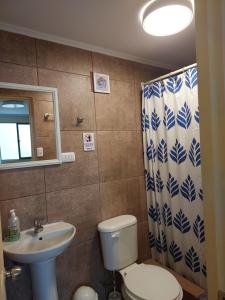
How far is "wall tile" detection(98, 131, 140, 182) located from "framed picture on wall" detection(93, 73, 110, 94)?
0.39 metres

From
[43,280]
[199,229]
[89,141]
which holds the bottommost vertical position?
[43,280]

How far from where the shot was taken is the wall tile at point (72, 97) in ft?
5.74

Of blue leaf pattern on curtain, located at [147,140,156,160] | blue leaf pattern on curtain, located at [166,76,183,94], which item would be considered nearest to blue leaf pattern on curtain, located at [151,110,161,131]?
blue leaf pattern on curtain, located at [147,140,156,160]

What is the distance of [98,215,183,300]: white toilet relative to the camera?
1.54 m

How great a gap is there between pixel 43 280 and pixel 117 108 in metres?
1.54

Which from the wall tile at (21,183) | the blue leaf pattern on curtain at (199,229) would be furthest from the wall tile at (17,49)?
the blue leaf pattern on curtain at (199,229)

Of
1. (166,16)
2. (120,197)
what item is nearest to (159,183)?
(120,197)

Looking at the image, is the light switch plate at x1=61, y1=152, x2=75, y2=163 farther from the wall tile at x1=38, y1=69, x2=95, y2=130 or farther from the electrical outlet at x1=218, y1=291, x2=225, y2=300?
the electrical outlet at x1=218, y1=291, x2=225, y2=300

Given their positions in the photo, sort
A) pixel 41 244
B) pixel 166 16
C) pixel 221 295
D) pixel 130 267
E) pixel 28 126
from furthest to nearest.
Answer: pixel 130 267
pixel 28 126
pixel 41 244
pixel 166 16
pixel 221 295

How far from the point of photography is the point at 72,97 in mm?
1847

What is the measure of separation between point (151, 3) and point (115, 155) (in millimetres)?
1240

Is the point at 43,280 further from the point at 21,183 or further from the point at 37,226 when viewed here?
the point at 21,183

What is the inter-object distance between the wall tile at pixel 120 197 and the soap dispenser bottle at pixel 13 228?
2.45 feet

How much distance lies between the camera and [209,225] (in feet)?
1.75
